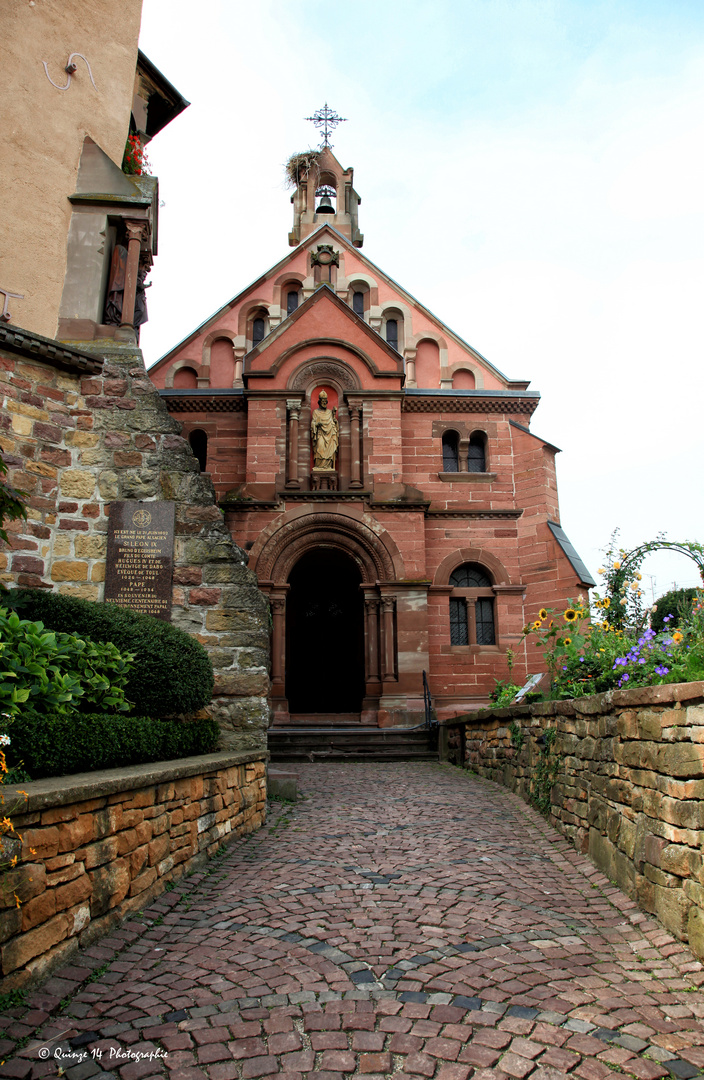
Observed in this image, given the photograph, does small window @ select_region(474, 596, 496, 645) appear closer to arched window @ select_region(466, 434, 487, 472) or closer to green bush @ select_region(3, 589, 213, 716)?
arched window @ select_region(466, 434, 487, 472)

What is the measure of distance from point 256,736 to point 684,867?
491cm

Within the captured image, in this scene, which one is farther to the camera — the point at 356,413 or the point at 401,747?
the point at 356,413

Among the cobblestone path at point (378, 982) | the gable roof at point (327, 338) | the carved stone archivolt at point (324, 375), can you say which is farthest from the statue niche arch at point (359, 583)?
the cobblestone path at point (378, 982)

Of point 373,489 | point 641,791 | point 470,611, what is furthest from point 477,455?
point 641,791

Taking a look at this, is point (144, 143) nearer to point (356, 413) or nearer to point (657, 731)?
point (356, 413)

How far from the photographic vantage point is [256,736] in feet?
25.7

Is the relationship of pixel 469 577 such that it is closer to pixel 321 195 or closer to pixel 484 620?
pixel 484 620

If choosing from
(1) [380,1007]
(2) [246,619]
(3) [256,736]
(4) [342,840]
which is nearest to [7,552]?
(2) [246,619]

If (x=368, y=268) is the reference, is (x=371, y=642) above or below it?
below

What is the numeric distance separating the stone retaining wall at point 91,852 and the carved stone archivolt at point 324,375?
12.4 metres

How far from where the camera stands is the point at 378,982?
345 centimetres

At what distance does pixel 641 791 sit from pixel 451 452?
46.2 feet

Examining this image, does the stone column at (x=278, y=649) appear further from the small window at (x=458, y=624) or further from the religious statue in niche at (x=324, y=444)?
the small window at (x=458, y=624)

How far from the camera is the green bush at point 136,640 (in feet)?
19.9
